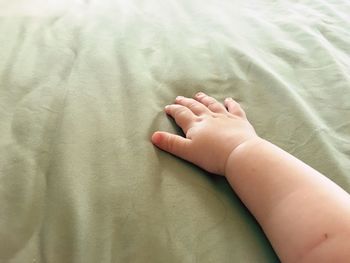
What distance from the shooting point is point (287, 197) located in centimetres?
47

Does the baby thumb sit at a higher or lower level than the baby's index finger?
lower

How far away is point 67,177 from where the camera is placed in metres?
0.48

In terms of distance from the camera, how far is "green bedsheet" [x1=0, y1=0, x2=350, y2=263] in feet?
1.48

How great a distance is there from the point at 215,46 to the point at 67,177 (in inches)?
15.8

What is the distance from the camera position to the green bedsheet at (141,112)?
0.45m

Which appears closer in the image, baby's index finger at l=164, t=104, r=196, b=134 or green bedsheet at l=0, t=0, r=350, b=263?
green bedsheet at l=0, t=0, r=350, b=263

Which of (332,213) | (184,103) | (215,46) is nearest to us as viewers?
(332,213)

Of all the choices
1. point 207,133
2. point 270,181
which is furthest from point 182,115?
point 270,181

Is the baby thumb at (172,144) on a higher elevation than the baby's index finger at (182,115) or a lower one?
lower

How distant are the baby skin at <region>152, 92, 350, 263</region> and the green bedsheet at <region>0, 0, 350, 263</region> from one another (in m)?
0.02

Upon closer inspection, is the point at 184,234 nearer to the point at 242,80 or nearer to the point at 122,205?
the point at 122,205

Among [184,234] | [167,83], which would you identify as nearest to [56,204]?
[184,234]

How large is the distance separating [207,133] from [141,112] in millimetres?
105

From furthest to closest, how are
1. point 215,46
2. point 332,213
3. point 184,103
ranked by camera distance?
point 215,46
point 184,103
point 332,213
